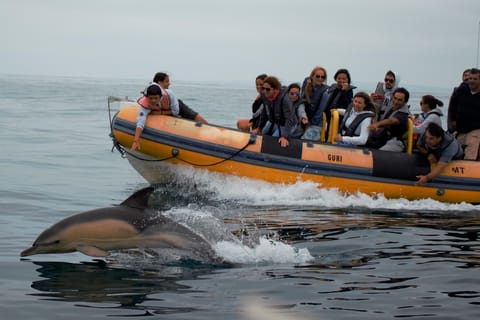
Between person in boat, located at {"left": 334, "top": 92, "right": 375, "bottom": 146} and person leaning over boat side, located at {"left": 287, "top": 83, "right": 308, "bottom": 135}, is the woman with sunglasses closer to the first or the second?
person in boat, located at {"left": 334, "top": 92, "right": 375, "bottom": 146}

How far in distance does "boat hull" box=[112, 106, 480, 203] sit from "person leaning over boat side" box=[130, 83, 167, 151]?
19 cm

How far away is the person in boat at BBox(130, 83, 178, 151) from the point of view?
41.2 ft

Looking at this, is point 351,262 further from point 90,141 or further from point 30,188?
point 90,141

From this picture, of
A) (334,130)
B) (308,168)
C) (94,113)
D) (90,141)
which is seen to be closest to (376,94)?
(334,130)

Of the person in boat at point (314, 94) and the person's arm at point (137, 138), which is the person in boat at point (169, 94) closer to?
the person's arm at point (137, 138)

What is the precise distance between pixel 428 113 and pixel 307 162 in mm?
2324

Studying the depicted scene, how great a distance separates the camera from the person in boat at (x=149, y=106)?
41.2 ft

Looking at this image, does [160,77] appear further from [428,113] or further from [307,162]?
[428,113]

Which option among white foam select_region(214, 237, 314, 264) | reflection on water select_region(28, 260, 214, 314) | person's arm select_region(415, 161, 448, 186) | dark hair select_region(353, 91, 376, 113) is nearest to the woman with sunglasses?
person's arm select_region(415, 161, 448, 186)

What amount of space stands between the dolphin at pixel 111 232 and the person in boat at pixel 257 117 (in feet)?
20.0

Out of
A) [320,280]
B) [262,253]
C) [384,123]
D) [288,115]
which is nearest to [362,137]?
[384,123]

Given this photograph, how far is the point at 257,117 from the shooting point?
13852 mm

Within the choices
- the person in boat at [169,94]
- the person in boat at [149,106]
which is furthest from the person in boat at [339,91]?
the person in boat at [149,106]

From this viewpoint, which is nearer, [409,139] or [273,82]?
→ [273,82]
